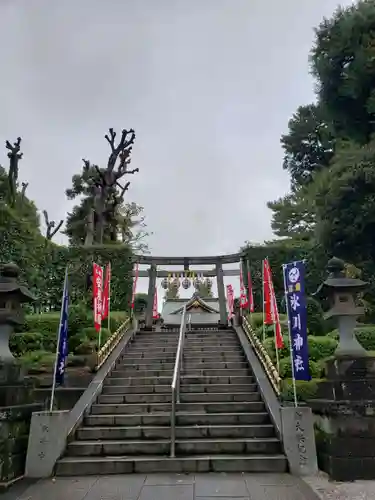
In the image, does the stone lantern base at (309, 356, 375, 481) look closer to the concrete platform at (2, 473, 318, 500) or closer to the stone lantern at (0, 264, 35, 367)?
the concrete platform at (2, 473, 318, 500)

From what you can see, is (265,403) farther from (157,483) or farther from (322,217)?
(322,217)

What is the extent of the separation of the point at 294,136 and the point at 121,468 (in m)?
23.9

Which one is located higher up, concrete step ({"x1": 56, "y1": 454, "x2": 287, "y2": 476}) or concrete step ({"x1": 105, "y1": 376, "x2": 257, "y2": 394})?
concrete step ({"x1": 105, "y1": 376, "x2": 257, "y2": 394})

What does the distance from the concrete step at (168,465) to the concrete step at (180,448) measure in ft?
1.04

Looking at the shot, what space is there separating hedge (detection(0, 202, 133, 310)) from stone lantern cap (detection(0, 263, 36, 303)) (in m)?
9.72

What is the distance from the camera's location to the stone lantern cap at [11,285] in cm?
644

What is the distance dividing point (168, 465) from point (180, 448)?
1.44 ft

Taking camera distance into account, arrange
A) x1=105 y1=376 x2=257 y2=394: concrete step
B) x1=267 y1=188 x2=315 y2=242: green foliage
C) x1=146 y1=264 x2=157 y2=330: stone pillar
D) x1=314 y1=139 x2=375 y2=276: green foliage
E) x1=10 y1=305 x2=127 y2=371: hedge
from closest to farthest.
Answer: x1=105 y1=376 x2=257 y2=394: concrete step
x1=10 y1=305 x2=127 y2=371: hedge
x1=314 y1=139 x2=375 y2=276: green foliage
x1=146 y1=264 x2=157 y2=330: stone pillar
x1=267 y1=188 x2=315 y2=242: green foliage

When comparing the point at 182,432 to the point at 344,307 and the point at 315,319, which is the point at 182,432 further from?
the point at 315,319

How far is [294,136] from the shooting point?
26.2 m

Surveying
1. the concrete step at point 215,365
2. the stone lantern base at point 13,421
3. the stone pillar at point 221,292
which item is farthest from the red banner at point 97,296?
the stone pillar at point 221,292

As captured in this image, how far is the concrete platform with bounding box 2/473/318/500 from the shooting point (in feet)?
16.4

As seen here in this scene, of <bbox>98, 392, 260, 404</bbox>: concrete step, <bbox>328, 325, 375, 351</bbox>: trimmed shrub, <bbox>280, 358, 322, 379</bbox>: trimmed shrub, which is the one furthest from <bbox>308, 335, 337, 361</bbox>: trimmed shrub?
<bbox>98, 392, 260, 404</bbox>: concrete step

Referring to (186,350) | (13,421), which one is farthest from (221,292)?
(13,421)
